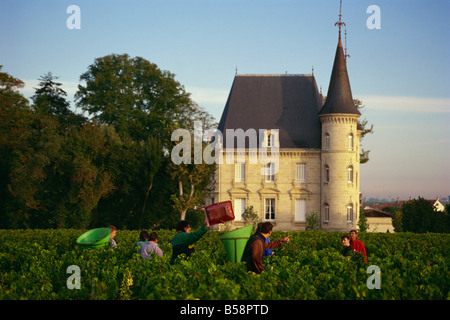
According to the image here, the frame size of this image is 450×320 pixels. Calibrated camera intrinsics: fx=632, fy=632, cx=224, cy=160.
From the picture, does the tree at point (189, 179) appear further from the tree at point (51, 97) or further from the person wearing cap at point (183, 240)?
the person wearing cap at point (183, 240)

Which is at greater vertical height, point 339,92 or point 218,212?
point 339,92

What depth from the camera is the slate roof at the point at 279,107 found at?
5181 centimetres

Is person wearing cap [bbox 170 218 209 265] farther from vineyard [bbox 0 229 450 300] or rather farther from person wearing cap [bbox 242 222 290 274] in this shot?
person wearing cap [bbox 242 222 290 274]

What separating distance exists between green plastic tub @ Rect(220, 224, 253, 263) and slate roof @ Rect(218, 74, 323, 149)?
129ft

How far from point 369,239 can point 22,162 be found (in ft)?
84.2

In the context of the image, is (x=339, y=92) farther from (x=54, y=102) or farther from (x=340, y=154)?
(x=54, y=102)

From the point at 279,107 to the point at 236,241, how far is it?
4176cm

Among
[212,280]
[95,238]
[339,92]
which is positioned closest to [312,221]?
[339,92]

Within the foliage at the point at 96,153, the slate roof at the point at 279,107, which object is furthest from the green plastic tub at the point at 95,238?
the slate roof at the point at 279,107

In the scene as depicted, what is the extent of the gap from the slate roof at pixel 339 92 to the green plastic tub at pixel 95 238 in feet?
119

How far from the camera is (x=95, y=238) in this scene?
15.0 meters
